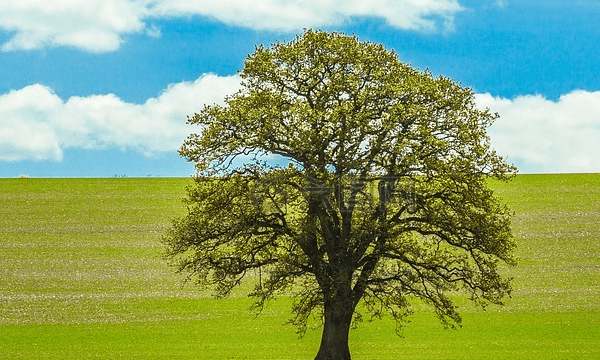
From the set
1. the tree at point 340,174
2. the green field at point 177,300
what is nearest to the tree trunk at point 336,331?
the tree at point 340,174

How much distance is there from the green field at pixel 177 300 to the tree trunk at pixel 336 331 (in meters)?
8.45

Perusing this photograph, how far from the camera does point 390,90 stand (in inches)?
1224

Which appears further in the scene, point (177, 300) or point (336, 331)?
point (177, 300)

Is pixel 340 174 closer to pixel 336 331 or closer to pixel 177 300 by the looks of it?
pixel 336 331

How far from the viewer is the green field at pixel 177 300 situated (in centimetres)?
4466

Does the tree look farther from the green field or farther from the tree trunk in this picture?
the green field

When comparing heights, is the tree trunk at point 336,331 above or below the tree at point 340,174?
below

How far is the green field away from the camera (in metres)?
44.7

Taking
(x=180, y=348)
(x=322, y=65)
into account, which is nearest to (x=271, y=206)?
(x=322, y=65)

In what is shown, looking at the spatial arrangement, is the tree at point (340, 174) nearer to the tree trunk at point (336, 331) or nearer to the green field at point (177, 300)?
the tree trunk at point (336, 331)

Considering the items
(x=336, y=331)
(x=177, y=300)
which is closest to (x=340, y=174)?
(x=336, y=331)

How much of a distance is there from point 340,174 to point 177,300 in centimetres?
3019

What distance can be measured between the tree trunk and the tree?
45 mm

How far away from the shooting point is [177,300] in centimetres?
5700
